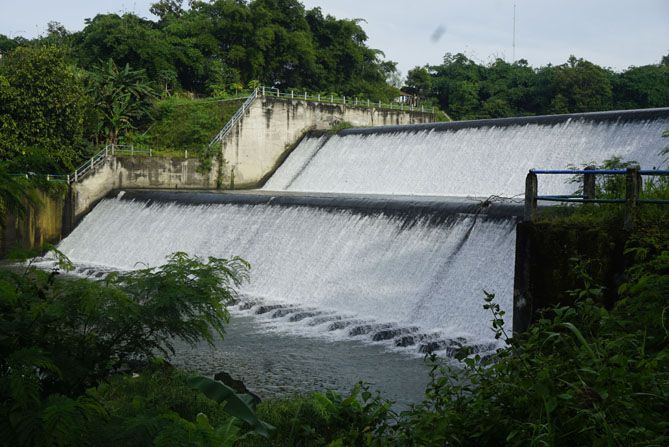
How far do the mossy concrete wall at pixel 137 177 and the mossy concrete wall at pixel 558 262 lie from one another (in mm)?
19463

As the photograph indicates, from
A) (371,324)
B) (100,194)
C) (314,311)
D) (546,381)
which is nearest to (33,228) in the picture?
(100,194)

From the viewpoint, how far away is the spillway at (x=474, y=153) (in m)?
18.0

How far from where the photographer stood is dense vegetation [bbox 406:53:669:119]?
38.2 m

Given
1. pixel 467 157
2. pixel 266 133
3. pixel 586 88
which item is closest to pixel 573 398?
pixel 467 157

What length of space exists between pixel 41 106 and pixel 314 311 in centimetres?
1575

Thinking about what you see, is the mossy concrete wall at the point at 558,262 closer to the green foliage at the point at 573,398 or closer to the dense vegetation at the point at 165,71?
the green foliage at the point at 573,398

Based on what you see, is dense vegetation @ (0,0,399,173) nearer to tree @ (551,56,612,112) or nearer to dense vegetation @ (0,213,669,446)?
tree @ (551,56,612,112)

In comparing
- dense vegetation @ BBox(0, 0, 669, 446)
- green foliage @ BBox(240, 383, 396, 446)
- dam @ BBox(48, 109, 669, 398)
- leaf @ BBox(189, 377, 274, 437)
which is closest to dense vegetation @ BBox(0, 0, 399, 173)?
dam @ BBox(48, 109, 669, 398)

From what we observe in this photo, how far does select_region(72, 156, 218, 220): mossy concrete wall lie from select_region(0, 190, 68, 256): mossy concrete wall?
478 mm

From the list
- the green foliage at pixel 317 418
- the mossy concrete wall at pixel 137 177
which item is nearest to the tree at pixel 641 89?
the mossy concrete wall at pixel 137 177

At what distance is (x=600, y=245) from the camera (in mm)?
6449

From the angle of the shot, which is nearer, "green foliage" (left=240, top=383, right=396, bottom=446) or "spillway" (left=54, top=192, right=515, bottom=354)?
"green foliage" (left=240, top=383, right=396, bottom=446)

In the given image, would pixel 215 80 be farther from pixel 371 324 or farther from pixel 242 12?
pixel 371 324

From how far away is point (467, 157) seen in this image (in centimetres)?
2092
